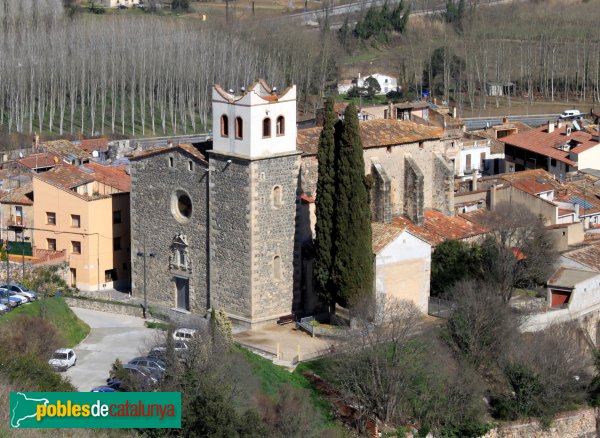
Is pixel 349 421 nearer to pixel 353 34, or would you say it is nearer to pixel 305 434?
pixel 305 434

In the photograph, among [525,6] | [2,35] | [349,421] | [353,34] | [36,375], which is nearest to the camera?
[36,375]

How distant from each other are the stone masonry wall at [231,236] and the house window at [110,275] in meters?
7.11

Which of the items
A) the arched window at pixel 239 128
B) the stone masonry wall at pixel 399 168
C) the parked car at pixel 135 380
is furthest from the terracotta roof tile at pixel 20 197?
the parked car at pixel 135 380

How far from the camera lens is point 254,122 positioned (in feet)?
172

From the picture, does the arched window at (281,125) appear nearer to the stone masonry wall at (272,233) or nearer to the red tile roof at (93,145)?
the stone masonry wall at (272,233)

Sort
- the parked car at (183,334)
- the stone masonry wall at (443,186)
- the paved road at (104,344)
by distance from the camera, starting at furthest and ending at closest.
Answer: the stone masonry wall at (443,186) → the parked car at (183,334) → the paved road at (104,344)

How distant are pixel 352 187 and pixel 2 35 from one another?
62624mm

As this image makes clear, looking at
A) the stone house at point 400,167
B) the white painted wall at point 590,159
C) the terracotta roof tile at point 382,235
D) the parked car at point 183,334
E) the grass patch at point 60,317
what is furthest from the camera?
the white painted wall at point 590,159

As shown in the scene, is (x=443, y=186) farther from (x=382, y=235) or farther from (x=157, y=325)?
(x=157, y=325)

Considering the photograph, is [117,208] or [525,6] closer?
[117,208]

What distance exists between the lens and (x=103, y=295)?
189 feet

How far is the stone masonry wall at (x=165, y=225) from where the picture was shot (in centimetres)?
5453

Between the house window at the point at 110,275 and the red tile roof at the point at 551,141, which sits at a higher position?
the red tile roof at the point at 551,141

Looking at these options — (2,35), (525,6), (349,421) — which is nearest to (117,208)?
(349,421)
